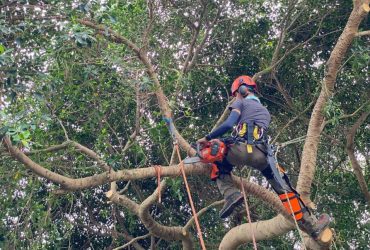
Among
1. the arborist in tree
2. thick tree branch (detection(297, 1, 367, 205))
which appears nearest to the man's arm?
the arborist in tree

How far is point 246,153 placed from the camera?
6168 mm

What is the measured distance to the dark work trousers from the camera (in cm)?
618

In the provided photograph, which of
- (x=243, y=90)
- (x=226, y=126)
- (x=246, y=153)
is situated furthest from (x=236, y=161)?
(x=243, y=90)

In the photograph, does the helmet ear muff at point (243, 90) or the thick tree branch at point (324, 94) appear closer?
the helmet ear muff at point (243, 90)

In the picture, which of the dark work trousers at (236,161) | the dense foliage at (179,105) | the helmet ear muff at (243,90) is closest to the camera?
the dark work trousers at (236,161)

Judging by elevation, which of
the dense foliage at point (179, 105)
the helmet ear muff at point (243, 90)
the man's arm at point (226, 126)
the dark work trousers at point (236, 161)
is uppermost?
the dense foliage at point (179, 105)

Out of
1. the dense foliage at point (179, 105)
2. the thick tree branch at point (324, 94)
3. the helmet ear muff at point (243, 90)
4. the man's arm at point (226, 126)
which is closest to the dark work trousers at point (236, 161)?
the man's arm at point (226, 126)

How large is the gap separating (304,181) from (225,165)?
3.61 ft

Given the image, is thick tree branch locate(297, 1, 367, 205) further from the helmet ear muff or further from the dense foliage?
the helmet ear muff

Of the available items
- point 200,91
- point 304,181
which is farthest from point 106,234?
point 304,181

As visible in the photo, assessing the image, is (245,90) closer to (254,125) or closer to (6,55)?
(254,125)

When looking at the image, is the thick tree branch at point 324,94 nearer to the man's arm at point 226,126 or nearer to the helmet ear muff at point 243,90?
the helmet ear muff at point 243,90

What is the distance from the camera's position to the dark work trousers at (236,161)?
6176mm

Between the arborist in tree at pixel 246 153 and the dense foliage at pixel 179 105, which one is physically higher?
the dense foliage at pixel 179 105
